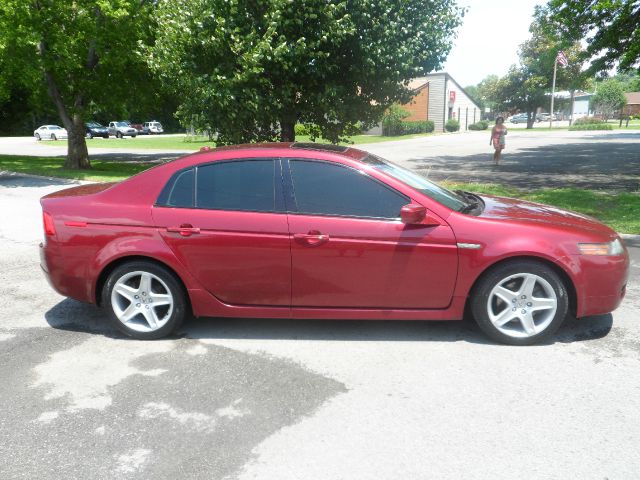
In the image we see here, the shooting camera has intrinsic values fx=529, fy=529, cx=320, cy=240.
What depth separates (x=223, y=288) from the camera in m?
4.18

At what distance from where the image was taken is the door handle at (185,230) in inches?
161

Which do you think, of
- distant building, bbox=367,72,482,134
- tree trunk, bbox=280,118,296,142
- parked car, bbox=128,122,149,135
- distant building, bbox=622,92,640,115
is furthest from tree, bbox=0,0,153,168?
distant building, bbox=622,92,640,115

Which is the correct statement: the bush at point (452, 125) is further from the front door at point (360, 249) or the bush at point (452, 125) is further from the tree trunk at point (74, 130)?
the front door at point (360, 249)

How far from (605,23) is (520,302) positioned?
605 inches

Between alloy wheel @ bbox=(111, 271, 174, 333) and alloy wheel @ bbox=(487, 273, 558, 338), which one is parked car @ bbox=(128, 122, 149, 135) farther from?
alloy wheel @ bbox=(487, 273, 558, 338)

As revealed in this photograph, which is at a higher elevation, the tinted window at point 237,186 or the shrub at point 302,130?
the shrub at point 302,130

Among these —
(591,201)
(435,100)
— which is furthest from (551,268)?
(435,100)

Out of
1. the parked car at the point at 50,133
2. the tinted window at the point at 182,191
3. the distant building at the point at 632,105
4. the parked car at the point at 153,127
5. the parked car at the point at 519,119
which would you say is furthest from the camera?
the parked car at the point at 519,119

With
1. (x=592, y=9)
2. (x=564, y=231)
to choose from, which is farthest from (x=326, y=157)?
(x=592, y=9)

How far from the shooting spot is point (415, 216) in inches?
153

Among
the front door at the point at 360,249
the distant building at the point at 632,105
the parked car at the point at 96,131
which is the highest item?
the distant building at the point at 632,105

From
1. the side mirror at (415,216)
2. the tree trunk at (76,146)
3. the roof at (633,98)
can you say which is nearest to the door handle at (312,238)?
the side mirror at (415,216)

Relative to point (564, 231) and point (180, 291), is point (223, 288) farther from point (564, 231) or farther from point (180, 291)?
point (564, 231)

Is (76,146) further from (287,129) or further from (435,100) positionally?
(435,100)
